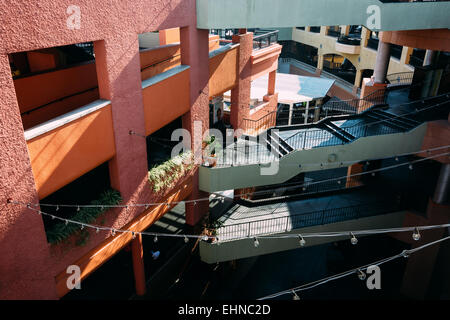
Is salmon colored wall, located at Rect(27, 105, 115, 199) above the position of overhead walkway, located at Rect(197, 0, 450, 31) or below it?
below

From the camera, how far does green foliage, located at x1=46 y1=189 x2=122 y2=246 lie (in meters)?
9.95

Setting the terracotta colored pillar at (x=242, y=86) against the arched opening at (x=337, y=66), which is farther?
the arched opening at (x=337, y=66)

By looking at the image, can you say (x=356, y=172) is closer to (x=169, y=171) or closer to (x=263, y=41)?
(x=263, y=41)

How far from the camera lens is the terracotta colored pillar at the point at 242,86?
1946 cm

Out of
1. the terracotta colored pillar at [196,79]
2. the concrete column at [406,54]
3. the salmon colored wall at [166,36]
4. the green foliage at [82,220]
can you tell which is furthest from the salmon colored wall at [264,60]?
the concrete column at [406,54]

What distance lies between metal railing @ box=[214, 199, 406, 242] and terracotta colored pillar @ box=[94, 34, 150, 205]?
237 inches

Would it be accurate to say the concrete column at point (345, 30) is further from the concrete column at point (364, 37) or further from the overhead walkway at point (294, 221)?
the overhead walkway at point (294, 221)

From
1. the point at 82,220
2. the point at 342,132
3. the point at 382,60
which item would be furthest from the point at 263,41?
the point at 82,220

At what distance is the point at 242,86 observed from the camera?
20469 millimetres

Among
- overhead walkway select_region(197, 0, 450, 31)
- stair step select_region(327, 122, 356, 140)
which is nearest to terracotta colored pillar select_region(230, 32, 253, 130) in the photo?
overhead walkway select_region(197, 0, 450, 31)

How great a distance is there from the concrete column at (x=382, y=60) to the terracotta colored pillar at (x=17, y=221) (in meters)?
19.9

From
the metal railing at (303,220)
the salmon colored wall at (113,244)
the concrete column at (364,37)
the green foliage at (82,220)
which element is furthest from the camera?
the concrete column at (364,37)

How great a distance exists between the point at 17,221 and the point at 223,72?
12.0 meters

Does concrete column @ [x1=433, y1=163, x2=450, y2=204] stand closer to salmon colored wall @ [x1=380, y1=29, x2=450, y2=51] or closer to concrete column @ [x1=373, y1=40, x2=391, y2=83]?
salmon colored wall @ [x1=380, y1=29, x2=450, y2=51]
